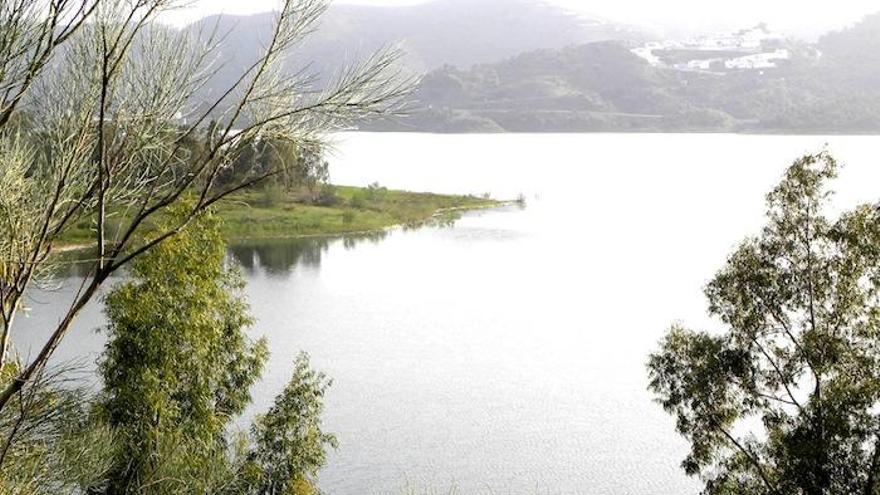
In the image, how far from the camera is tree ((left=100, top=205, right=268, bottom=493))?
38.7 feet

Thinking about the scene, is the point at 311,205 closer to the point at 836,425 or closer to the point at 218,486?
the point at 218,486

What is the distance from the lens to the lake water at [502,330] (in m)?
16.5

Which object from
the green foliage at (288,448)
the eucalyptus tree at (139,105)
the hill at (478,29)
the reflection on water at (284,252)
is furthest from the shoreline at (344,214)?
the hill at (478,29)

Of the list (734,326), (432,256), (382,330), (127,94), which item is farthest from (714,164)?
(127,94)

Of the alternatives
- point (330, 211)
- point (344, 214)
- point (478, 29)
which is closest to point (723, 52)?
point (478, 29)

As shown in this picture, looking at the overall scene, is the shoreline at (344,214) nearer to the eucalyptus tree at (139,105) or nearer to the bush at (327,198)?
the bush at (327,198)

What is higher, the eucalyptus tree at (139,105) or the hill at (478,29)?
the hill at (478,29)

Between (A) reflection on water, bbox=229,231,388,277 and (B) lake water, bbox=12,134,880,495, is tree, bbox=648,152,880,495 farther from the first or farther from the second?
(A) reflection on water, bbox=229,231,388,277

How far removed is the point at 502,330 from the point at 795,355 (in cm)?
1732

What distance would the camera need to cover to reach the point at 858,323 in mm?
9398

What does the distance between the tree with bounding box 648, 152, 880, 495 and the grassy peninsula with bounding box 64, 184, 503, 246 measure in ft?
110

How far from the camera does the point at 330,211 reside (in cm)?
5244

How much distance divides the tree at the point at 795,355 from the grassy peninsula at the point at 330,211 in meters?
33.4

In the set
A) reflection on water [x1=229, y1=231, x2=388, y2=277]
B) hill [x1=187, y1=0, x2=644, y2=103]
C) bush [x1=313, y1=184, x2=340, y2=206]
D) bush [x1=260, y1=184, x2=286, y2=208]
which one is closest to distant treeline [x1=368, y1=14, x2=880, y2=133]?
hill [x1=187, y1=0, x2=644, y2=103]
